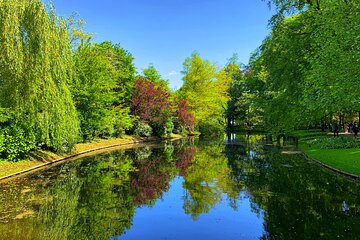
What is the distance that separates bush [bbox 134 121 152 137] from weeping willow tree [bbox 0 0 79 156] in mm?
26113

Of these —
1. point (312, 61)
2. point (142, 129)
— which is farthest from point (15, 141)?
point (142, 129)

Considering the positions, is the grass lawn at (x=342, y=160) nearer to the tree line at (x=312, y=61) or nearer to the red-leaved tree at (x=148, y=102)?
the tree line at (x=312, y=61)

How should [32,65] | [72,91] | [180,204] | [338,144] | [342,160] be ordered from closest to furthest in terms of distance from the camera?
[180,204], [32,65], [342,160], [338,144], [72,91]

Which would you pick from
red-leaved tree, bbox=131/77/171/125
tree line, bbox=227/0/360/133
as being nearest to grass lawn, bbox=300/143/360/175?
tree line, bbox=227/0/360/133

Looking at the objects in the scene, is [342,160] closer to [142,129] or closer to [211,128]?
[142,129]

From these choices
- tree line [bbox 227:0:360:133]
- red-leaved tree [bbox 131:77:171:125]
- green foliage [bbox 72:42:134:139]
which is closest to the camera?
tree line [bbox 227:0:360:133]

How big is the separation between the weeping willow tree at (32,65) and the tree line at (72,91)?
0.05 m

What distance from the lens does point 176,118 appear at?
2173 inches

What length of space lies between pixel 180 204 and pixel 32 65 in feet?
33.8

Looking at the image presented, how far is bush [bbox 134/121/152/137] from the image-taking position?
45.2 m

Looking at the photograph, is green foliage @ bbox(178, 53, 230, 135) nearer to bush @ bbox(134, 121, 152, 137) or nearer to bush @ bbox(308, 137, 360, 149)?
bush @ bbox(134, 121, 152, 137)

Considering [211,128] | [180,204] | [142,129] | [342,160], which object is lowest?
[180,204]

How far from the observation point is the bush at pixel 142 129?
4522cm

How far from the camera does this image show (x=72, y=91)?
98.2ft
